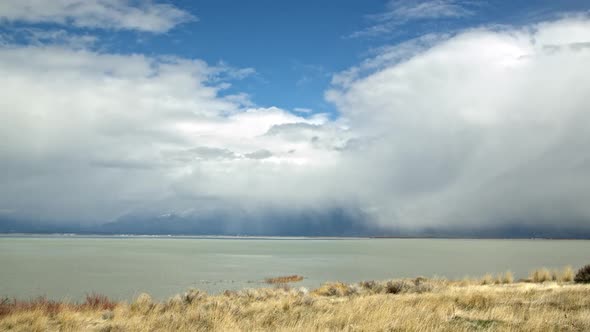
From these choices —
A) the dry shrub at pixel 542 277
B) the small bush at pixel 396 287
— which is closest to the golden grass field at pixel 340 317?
the small bush at pixel 396 287

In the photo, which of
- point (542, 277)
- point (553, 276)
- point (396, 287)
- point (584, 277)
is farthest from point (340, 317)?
point (553, 276)

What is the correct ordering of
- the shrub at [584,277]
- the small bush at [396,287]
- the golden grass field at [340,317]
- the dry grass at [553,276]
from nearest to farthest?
1. the golden grass field at [340,317]
2. the small bush at [396,287]
3. the shrub at [584,277]
4. the dry grass at [553,276]

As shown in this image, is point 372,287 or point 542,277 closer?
point 372,287

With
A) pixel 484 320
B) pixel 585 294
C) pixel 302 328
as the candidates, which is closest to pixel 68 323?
pixel 302 328

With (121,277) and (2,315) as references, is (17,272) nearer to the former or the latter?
(121,277)

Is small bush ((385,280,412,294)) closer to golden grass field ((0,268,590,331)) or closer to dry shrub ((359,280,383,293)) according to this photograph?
dry shrub ((359,280,383,293))

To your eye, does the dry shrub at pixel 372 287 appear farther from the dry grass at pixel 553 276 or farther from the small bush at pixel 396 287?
the dry grass at pixel 553 276

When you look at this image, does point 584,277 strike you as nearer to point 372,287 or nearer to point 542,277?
point 542,277

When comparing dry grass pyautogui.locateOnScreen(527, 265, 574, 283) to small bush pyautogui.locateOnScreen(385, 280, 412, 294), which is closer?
small bush pyautogui.locateOnScreen(385, 280, 412, 294)

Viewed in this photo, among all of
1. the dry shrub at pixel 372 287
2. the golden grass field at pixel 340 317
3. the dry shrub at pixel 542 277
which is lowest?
the dry shrub at pixel 542 277

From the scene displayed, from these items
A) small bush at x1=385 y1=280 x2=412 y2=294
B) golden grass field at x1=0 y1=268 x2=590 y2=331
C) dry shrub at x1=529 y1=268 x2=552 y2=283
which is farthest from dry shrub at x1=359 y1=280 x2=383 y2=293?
dry shrub at x1=529 y1=268 x2=552 y2=283

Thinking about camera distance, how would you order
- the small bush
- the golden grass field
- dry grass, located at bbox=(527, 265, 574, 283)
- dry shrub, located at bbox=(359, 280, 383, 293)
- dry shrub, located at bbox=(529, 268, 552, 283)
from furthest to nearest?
dry shrub, located at bbox=(529, 268, 552, 283) → dry grass, located at bbox=(527, 265, 574, 283) → dry shrub, located at bbox=(359, 280, 383, 293) → the small bush → the golden grass field

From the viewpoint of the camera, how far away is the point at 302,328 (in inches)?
391

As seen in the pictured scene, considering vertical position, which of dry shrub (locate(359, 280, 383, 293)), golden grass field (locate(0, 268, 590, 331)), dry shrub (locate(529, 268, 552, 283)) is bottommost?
dry shrub (locate(529, 268, 552, 283))
